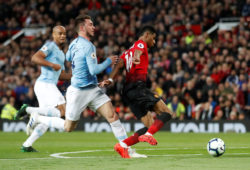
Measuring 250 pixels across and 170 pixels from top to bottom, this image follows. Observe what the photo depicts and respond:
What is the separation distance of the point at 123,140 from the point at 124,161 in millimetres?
749

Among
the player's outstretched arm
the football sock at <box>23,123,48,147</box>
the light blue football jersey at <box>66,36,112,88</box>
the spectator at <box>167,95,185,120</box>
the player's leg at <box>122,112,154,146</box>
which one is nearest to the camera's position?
the player's outstretched arm

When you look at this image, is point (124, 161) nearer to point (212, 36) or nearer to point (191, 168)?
point (191, 168)

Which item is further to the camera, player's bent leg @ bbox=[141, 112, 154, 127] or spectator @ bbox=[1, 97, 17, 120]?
spectator @ bbox=[1, 97, 17, 120]

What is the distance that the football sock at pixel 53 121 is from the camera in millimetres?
9555

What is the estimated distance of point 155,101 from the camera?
29.7 ft

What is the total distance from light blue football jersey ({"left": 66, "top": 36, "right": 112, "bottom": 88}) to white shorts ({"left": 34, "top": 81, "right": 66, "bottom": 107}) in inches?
73.1

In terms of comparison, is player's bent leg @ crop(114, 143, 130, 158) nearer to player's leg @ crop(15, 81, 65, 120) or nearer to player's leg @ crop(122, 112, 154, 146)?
player's leg @ crop(122, 112, 154, 146)

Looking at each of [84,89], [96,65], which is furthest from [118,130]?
[96,65]

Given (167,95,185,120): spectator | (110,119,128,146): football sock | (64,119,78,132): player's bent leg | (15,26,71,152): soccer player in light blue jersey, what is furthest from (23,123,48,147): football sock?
(167,95,185,120): spectator

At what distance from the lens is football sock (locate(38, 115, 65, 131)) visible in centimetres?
955

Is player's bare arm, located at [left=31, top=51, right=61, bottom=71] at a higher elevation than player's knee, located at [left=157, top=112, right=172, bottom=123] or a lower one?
higher

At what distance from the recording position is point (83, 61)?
28.2ft

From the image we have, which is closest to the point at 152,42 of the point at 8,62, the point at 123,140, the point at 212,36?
the point at 123,140

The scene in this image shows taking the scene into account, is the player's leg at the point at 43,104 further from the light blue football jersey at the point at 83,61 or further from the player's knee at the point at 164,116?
the player's knee at the point at 164,116
